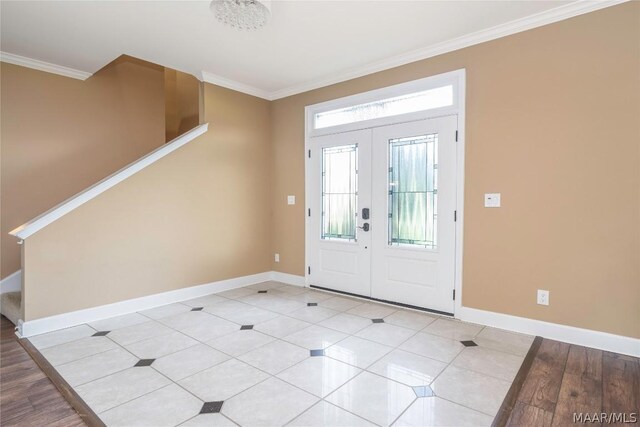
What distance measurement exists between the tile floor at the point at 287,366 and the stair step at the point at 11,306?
20.9 inches

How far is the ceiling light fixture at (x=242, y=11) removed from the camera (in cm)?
253

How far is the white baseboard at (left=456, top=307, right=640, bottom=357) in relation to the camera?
2.68m

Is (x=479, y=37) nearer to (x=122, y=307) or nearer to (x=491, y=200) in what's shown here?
(x=491, y=200)

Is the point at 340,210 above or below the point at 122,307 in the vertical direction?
above

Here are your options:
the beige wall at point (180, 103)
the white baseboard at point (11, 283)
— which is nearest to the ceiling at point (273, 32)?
the beige wall at point (180, 103)

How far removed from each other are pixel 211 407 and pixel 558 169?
338 cm

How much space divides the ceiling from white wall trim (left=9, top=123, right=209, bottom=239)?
0.97 meters

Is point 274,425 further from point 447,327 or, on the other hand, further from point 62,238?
point 62,238

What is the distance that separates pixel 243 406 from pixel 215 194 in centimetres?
314

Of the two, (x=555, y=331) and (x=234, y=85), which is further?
(x=234, y=85)

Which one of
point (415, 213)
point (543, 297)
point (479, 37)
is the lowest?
point (543, 297)

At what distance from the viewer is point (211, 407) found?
79.8 inches

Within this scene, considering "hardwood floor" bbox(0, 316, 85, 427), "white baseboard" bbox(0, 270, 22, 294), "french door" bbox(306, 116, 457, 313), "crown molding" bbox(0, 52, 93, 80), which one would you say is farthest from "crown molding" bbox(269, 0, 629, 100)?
"white baseboard" bbox(0, 270, 22, 294)

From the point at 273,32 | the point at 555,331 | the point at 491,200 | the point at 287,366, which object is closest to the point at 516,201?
the point at 491,200
